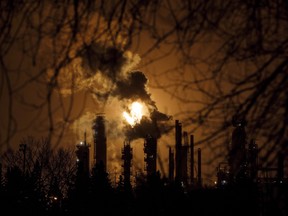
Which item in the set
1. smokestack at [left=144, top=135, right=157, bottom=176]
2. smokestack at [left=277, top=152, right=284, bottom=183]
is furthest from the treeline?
smokestack at [left=277, top=152, right=284, bottom=183]

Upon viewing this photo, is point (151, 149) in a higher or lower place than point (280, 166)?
higher

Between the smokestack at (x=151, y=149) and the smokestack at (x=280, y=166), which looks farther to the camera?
the smokestack at (x=151, y=149)

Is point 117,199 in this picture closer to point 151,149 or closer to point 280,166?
point 151,149

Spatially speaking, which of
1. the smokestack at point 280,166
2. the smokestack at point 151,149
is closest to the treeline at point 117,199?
A: the smokestack at point 151,149

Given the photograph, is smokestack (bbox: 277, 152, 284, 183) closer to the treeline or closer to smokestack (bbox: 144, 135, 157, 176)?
smokestack (bbox: 144, 135, 157, 176)

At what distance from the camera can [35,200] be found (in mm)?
30078

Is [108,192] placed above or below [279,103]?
above

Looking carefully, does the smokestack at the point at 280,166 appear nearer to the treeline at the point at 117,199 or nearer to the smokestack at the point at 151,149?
the smokestack at the point at 151,149

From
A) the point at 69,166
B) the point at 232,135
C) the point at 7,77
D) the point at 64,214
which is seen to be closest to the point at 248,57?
the point at 232,135

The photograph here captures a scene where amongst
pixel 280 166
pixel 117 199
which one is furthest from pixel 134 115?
pixel 280 166

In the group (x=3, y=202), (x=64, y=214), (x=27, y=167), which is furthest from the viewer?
(x=27, y=167)

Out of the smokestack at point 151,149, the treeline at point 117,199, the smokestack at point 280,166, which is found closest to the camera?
the smokestack at point 280,166

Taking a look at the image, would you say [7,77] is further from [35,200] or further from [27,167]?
[27,167]

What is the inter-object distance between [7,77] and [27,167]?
44.9 metres
